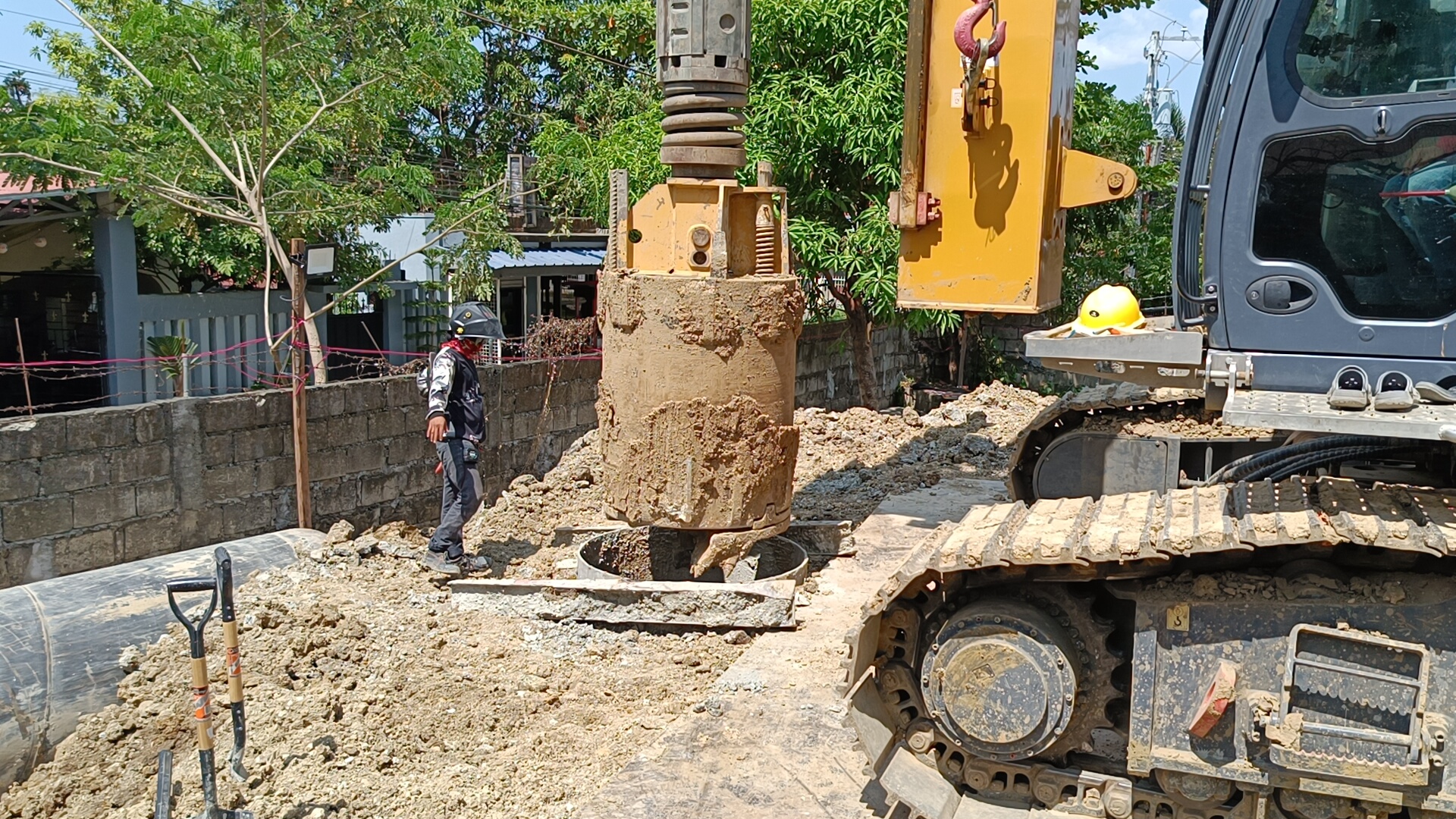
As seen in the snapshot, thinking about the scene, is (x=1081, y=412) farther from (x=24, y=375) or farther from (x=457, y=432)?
(x=24, y=375)

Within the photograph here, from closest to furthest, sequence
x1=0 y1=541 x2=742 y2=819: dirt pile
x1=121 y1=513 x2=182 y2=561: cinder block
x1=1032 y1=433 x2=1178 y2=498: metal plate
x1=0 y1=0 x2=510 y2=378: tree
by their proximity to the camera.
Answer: x1=0 y1=541 x2=742 y2=819: dirt pile → x1=1032 y1=433 x2=1178 y2=498: metal plate → x1=121 y1=513 x2=182 y2=561: cinder block → x1=0 y1=0 x2=510 y2=378: tree

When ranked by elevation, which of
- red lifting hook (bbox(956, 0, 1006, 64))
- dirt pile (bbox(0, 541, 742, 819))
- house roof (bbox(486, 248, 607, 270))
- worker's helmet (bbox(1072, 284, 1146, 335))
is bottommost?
dirt pile (bbox(0, 541, 742, 819))

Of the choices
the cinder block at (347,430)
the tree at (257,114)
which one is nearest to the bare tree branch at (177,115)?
the tree at (257,114)

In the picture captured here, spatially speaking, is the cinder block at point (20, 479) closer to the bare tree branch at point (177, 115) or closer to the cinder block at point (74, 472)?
the cinder block at point (74, 472)

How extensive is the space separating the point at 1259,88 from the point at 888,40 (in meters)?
7.39

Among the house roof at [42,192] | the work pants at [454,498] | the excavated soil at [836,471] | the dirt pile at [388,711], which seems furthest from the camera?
the house roof at [42,192]

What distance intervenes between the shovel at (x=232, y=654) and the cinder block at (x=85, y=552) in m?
3.26

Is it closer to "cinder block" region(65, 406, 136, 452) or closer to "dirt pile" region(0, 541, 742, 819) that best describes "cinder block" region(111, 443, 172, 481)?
"cinder block" region(65, 406, 136, 452)

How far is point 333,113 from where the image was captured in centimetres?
1018

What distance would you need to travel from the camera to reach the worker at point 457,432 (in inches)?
279

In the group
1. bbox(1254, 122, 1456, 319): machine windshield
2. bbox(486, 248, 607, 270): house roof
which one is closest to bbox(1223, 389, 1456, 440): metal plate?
bbox(1254, 122, 1456, 319): machine windshield

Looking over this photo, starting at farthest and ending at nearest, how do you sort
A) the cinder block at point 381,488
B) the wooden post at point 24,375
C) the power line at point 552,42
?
the power line at point 552,42 → the cinder block at point 381,488 → the wooden post at point 24,375

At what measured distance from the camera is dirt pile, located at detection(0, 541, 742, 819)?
4.33 meters

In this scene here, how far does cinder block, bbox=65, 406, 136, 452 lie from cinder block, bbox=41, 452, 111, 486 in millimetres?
52
